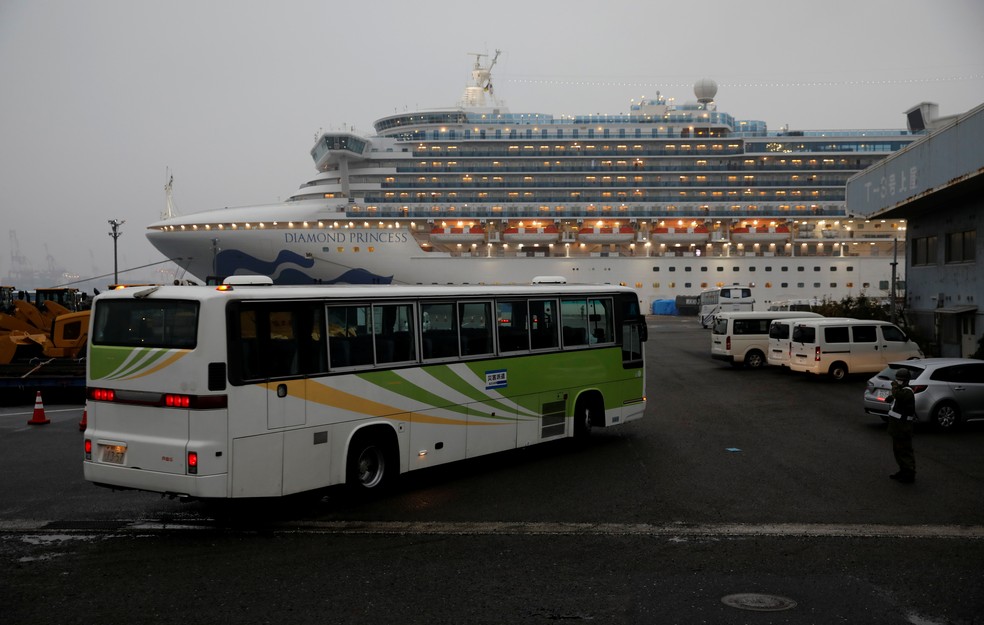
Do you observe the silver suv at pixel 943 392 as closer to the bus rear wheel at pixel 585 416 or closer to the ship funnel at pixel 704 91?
the bus rear wheel at pixel 585 416

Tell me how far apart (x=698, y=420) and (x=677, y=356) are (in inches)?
551

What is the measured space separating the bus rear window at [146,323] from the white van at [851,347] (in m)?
17.6

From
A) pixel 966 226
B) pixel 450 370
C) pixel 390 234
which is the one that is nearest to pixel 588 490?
pixel 450 370

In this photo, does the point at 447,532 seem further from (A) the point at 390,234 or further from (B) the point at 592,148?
(B) the point at 592,148

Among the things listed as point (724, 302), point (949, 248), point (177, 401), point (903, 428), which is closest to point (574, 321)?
point (903, 428)

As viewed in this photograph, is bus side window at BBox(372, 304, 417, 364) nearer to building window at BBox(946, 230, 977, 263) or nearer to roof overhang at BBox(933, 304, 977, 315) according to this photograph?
roof overhang at BBox(933, 304, 977, 315)

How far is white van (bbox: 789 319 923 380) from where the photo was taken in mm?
20141

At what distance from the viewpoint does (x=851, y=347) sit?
20281mm

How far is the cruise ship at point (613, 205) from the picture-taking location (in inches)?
2197

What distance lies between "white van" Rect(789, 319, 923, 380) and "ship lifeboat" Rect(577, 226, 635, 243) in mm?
37212

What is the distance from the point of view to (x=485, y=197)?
57.6 meters

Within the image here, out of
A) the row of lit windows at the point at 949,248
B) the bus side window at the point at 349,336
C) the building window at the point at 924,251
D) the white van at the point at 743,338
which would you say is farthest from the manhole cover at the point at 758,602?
the building window at the point at 924,251

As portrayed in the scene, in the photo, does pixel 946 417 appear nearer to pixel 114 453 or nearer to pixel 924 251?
pixel 114 453

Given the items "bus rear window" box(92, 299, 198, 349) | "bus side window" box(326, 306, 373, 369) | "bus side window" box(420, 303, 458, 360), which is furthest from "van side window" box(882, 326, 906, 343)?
"bus rear window" box(92, 299, 198, 349)
